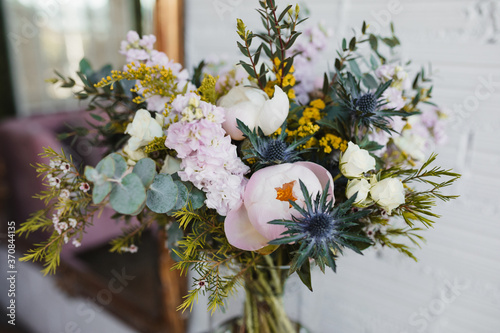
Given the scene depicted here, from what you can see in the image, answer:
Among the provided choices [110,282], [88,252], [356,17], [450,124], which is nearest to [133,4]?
[88,252]

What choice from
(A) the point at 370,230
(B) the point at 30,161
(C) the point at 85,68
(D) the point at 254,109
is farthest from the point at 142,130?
(B) the point at 30,161

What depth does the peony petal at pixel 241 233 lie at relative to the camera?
1.61ft

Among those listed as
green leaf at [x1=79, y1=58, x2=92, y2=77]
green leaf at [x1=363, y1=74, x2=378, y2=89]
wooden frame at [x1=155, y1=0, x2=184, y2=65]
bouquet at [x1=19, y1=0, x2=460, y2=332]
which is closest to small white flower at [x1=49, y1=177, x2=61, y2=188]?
bouquet at [x1=19, y1=0, x2=460, y2=332]

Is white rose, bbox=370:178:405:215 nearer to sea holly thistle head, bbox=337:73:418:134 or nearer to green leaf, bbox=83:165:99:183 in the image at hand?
sea holly thistle head, bbox=337:73:418:134

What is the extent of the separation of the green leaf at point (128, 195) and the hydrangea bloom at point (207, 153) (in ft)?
0.23

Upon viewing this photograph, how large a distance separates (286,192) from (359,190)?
0.31 ft

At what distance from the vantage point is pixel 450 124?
805mm

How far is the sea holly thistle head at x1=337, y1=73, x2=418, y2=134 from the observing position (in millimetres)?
520

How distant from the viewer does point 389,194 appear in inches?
18.1

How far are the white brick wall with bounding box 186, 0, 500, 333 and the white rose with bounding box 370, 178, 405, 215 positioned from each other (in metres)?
0.24

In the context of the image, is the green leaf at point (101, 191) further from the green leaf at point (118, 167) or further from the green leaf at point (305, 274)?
the green leaf at point (305, 274)

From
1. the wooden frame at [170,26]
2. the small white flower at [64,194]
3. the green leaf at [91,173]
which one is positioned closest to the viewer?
the green leaf at [91,173]

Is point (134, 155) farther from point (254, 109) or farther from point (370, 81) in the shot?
point (370, 81)

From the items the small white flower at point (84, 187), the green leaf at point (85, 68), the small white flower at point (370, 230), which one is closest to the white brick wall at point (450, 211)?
the small white flower at point (370, 230)
